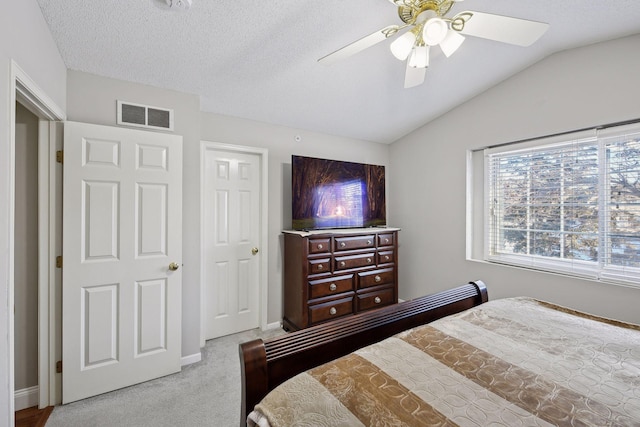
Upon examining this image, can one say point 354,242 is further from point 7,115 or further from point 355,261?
point 7,115

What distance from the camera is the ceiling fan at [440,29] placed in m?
1.22

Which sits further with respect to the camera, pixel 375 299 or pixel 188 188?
pixel 375 299

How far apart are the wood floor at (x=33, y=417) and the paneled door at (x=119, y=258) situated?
121 millimetres

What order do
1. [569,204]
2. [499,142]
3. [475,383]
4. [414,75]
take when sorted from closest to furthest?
[475,383], [414,75], [569,204], [499,142]

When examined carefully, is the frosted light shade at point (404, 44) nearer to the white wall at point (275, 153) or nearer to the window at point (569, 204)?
the white wall at point (275, 153)

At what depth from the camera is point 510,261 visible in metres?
2.84

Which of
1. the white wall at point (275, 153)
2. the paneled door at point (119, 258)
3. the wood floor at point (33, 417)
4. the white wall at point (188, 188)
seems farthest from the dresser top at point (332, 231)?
the wood floor at point (33, 417)

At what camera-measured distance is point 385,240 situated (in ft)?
10.8

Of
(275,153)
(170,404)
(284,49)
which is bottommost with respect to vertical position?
(170,404)

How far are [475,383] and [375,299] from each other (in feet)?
7.51

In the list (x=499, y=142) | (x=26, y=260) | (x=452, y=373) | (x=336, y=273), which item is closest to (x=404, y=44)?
(x=452, y=373)

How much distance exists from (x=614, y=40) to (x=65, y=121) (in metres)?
4.16

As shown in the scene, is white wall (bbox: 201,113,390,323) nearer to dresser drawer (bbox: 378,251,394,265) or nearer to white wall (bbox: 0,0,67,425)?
dresser drawer (bbox: 378,251,394,265)

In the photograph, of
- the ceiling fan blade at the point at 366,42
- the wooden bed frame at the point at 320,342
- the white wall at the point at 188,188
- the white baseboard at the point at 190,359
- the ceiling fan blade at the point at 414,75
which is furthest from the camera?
the white baseboard at the point at 190,359
